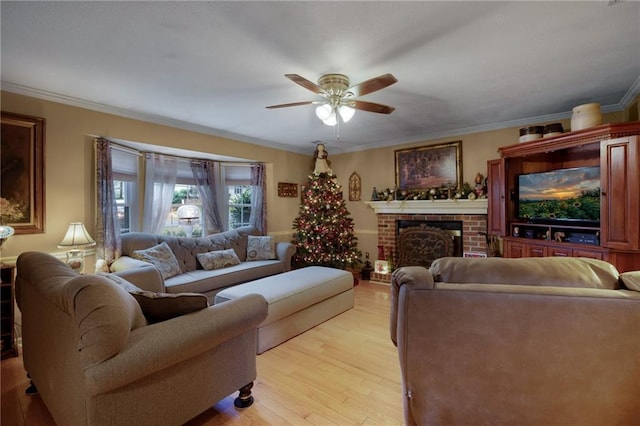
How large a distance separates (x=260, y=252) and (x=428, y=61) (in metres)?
3.45

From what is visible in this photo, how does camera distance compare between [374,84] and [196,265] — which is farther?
[196,265]

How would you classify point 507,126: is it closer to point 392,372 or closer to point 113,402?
point 392,372

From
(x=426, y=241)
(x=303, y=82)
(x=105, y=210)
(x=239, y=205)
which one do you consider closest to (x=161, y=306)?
(x=303, y=82)

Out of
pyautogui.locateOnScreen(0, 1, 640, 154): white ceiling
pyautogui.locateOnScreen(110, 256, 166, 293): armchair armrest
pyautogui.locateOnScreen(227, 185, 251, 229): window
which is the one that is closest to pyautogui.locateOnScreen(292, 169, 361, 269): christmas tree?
pyautogui.locateOnScreen(227, 185, 251, 229): window

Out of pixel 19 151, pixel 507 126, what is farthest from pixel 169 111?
pixel 507 126

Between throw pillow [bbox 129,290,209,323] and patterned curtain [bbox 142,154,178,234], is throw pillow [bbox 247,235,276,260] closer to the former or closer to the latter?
patterned curtain [bbox 142,154,178,234]

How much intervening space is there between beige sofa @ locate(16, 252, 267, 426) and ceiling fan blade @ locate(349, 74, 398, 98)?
1.75 metres

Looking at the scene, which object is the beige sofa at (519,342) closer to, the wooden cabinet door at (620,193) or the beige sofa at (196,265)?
the wooden cabinet door at (620,193)

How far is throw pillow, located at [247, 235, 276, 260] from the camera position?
467 cm

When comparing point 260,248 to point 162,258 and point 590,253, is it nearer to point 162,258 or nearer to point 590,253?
point 162,258

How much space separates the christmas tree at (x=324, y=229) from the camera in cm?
510

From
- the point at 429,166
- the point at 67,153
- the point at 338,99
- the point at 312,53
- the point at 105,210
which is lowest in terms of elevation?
the point at 105,210

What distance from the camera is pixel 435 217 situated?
484 cm

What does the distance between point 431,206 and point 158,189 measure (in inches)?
165
